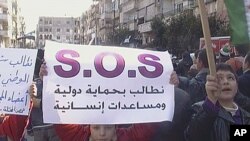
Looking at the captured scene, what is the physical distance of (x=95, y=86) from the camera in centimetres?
379

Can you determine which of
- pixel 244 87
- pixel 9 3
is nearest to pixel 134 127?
pixel 244 87

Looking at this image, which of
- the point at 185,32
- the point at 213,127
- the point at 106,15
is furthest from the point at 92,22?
the point at 213,127

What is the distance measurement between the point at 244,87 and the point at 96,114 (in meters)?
1.95

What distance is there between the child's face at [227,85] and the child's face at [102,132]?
2.65 ft

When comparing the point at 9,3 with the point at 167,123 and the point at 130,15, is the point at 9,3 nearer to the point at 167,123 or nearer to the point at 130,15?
the point at 130,15

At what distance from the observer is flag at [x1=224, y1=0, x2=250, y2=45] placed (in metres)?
3.03

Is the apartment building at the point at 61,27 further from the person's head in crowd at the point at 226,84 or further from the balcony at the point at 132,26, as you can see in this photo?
the person's head in crowd at the point at 226,84

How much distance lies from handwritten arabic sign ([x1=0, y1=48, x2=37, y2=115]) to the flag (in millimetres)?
1731

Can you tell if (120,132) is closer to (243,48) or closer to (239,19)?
(239,19)

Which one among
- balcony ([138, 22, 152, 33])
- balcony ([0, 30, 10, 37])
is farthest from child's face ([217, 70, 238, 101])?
balcony ([0, 30, 10, 37])

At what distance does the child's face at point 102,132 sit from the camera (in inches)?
145

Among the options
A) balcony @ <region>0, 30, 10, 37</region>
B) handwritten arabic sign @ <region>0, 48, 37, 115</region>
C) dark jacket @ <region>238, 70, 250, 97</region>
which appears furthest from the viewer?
balcony @ <region>0, 30, 10, 37</region>

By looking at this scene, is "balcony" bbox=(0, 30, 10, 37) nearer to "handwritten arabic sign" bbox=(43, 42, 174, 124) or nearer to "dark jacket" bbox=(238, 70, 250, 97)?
"dark jacket" bbox=(238, 70, 250, 97)

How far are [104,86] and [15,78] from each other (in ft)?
2.54
